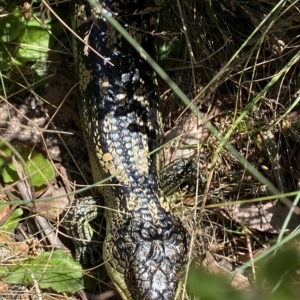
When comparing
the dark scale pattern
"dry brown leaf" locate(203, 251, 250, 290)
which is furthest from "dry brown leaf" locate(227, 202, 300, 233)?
the dark scale pattern

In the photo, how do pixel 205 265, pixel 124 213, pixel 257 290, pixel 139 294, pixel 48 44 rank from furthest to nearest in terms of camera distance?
pixel 48 44 < pixel 205 265 < pixel 124 213 < pixel 139 294 < pixel 257 290

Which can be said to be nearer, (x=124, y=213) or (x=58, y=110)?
(x=124, y=213)

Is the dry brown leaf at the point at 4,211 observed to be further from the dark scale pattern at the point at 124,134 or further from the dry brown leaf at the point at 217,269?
the dry brown leaf at the point at 217,269

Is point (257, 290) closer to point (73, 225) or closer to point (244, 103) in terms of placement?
point (73, 225)

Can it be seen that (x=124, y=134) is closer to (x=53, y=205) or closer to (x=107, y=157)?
(x=107, y=157)

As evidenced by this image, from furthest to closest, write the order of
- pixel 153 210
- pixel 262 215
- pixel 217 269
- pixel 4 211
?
pixel 262 215 < pixel 4 211 < pixel 217 269 < pixel 153 210

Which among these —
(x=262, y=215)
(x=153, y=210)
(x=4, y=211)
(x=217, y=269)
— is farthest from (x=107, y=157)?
(x=262, y=215)

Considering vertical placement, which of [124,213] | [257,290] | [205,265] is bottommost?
[205,265]

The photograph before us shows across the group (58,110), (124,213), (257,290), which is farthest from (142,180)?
(257,290)
